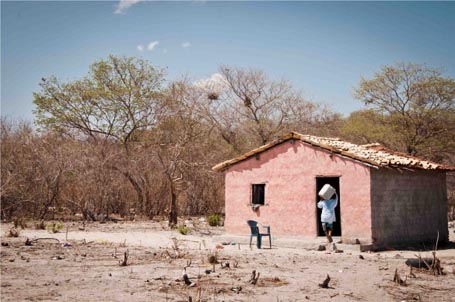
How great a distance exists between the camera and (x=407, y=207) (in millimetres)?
15648

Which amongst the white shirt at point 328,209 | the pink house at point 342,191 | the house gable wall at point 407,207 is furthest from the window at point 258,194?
the house gable wall at point 407,207

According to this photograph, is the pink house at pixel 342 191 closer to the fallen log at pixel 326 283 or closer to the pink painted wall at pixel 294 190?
the pink painted wall at pixel 294 190

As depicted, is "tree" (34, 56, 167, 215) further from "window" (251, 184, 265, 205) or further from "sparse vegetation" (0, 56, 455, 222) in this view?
"window" (251, 184, 265, 205)

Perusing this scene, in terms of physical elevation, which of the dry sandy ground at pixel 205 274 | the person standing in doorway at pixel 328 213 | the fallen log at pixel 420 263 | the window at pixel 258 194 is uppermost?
the window at pixel 258 194

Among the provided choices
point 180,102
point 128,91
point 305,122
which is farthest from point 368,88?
point 128,91

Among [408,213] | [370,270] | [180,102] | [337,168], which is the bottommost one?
[370,270]

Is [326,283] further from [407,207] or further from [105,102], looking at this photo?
[105,102]

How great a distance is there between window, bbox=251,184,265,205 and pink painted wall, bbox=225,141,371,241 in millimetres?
294

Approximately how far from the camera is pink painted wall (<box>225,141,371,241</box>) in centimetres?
1459

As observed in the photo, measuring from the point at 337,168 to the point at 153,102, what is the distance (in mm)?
16726

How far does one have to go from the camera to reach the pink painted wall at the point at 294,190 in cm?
1459

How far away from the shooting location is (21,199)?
71.1ft

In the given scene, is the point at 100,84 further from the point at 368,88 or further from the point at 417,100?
the point at 417,100

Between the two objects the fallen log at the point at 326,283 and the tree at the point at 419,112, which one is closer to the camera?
the fallen log at the point at 326,283
